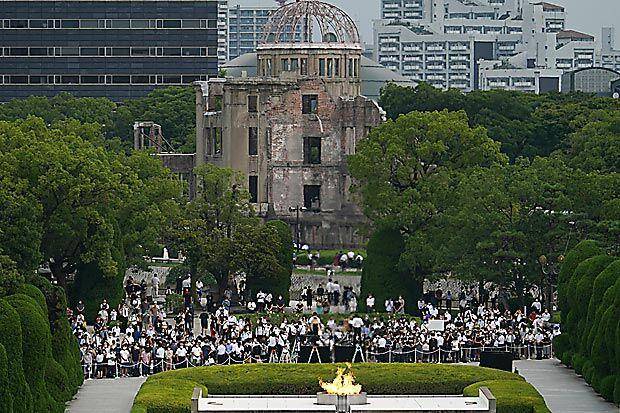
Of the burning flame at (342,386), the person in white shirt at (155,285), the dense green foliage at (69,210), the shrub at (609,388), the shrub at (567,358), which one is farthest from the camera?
the person in white shirt at (155,285)

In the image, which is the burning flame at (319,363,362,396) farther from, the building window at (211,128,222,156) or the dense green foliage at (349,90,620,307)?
the building window at (211,128,222,156)

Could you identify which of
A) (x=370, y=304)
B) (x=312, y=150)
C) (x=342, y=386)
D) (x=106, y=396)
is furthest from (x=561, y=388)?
(x=312, y=150)

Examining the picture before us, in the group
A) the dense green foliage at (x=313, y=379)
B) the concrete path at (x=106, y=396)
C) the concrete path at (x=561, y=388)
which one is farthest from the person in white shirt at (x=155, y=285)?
the dense green foliage at (x=313, y=379)

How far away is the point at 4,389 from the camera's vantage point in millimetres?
57750

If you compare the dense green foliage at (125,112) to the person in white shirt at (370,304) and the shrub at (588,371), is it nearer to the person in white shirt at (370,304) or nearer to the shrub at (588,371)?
the person in white shirt at (370,304)

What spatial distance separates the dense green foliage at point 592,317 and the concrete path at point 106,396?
12807mm

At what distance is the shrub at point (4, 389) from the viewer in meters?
57.5

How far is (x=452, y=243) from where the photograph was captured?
93.2m

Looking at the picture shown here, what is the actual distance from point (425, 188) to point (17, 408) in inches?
1683

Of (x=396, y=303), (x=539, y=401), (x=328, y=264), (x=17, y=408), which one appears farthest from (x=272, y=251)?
(x=17, y=408)

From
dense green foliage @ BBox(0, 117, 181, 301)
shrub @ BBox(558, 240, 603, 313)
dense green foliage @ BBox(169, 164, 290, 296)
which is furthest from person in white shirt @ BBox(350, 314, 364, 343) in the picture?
dense green foliage @ BBox(169, 164, 290, 296)

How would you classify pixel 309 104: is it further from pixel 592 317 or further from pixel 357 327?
pixel 592 317

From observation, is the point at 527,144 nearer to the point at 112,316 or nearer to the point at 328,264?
the point at 328,264

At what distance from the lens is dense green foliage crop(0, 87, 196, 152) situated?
527 feet
